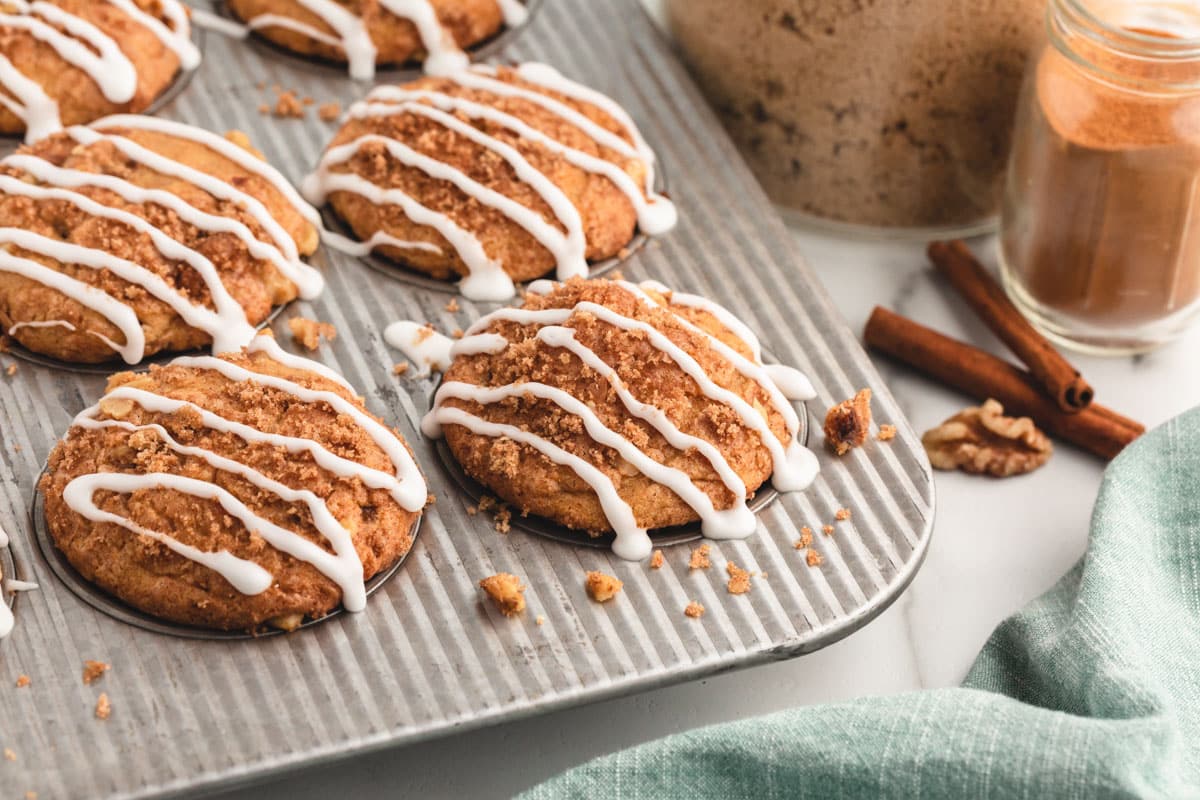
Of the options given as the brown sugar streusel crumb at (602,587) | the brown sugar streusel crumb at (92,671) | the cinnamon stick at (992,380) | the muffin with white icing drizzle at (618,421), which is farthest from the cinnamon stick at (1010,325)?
the brown sugar streusel crumb at (92,671)

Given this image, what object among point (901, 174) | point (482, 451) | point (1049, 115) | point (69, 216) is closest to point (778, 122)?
point (901, 174)

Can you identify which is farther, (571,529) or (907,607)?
(907,607)

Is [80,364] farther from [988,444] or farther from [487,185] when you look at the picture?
[988,444]

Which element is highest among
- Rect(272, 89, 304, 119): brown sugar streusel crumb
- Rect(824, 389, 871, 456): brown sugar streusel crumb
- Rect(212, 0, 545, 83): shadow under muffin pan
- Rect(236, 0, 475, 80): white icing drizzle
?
Rect(236, 0, 475, 80): white icing drizzle

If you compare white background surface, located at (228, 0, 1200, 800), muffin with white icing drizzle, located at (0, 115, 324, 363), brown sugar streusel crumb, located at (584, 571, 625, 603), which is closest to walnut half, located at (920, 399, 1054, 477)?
white background surface, located at (228, 0, 1200, 800)

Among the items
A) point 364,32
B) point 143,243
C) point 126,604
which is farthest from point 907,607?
point 364,32

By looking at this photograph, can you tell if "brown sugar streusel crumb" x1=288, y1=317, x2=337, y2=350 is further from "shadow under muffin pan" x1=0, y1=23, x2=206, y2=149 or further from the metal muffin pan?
"shadow under muffin pan" x1=0, y1=23, x2=206, y2=149

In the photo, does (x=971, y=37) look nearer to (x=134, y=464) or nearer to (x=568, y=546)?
(x=568, y=546)
